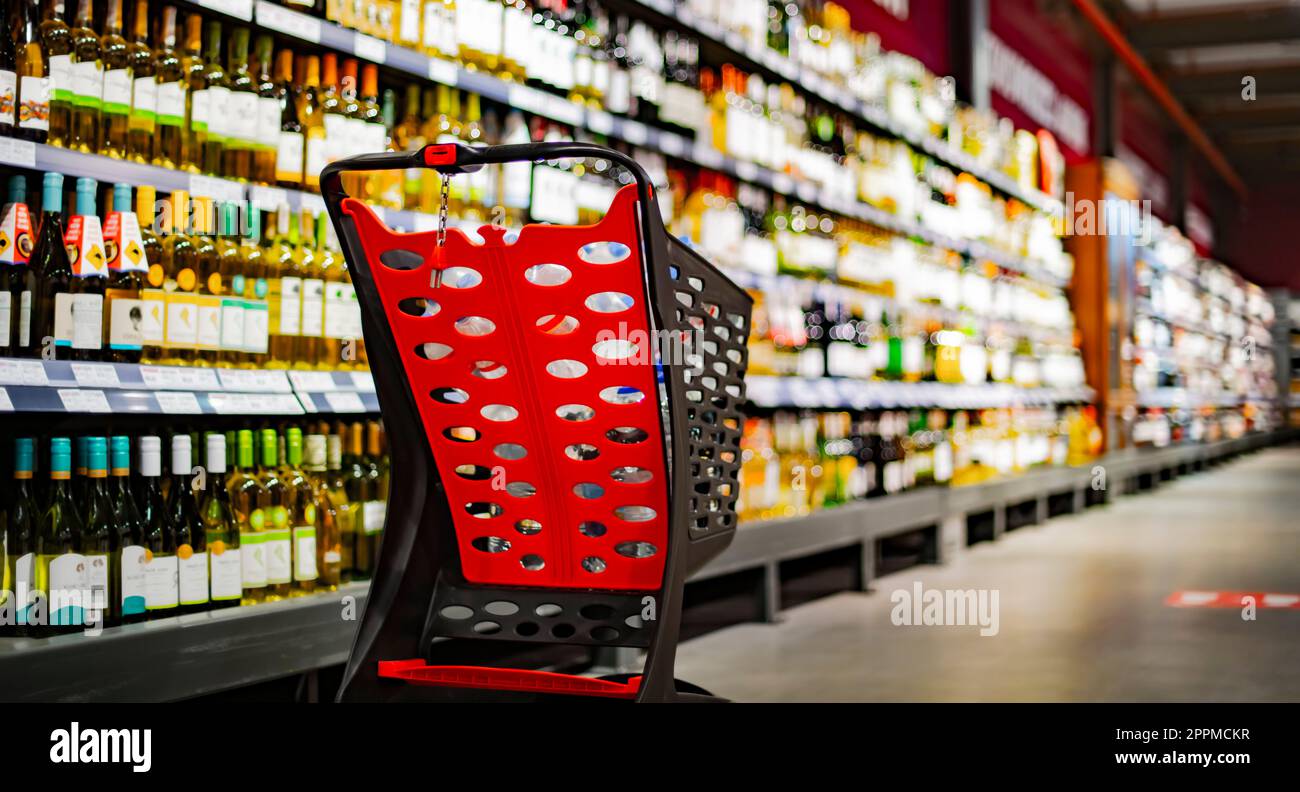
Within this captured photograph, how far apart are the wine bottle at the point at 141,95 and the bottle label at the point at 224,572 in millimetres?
875

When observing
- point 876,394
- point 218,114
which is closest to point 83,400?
point 218,114

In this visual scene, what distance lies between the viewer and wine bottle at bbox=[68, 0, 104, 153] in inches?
112

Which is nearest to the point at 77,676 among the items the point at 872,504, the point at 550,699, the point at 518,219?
the point at 550,699

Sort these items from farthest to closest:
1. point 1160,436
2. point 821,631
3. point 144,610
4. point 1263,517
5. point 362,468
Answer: point 1160,436, point 1263,517, point 821,631, point 362,468, point 144,610

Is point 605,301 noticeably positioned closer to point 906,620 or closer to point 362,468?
point 362,468

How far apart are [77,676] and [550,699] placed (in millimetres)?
934

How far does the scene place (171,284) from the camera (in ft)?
9.92

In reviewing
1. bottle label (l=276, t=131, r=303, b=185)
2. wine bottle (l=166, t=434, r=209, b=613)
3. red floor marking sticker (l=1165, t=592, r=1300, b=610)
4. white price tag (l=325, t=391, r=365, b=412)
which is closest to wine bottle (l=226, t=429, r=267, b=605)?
wine bottle (l=166, t=434, r=209, b=613)

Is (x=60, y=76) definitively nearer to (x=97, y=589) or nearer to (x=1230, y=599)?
(x=97, y=589)

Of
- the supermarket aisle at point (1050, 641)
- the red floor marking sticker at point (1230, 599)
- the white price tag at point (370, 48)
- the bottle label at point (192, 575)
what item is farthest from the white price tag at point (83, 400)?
the red floor marking sticker at point (1230, 599)

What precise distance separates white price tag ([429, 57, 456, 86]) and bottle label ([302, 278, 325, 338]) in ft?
2.18

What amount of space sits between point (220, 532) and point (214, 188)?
2.56ft

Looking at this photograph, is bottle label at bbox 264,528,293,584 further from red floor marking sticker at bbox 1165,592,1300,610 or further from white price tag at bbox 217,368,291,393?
red floor marking sticker at bbox 1165,592,1300,610

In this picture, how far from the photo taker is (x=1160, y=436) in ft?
43.0
